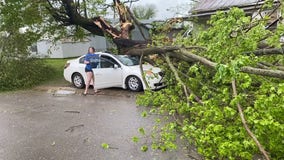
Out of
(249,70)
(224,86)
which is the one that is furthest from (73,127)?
(249,70)

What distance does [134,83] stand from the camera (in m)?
11.7

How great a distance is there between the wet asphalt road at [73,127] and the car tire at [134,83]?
0.94 ft

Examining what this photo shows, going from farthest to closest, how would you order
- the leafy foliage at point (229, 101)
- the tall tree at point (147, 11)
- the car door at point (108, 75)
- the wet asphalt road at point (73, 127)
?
1. the tall tree at point (147, 11)
2. the car door at point (108, 75)
3. the wet asphalt road at point (73, 127)
4. the leafy foliage at point (229, 101)

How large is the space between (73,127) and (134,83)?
4.38 metres

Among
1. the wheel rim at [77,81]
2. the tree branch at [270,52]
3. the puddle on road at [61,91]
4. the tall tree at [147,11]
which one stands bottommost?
the puddle on road at [61,91]

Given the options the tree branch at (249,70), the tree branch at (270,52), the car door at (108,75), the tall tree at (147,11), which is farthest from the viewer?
the tall tree at (147,11)

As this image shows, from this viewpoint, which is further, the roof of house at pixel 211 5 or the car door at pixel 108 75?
the roof of house at pixel 211 5

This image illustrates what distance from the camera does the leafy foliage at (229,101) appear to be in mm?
2889

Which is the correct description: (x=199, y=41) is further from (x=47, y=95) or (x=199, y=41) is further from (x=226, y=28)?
(x=47, y=95)

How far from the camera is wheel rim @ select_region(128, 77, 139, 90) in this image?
11.6 meters

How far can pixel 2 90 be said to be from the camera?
1355cm

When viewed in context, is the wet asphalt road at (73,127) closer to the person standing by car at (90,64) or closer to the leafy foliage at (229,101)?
the person standing by car at (90,64)

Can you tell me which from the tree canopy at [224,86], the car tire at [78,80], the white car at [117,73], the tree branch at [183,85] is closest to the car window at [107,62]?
the white car at [117,73]

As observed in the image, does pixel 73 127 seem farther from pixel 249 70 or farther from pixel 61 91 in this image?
pixel 61 91
